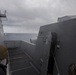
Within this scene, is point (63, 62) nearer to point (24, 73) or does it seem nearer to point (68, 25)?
point (68, 25)

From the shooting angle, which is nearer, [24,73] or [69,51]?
[69,51]

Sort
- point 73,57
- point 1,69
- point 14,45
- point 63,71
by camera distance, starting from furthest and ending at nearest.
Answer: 1. point 14,45
2. point 63,71
3. point 73,57
4. point 1,69

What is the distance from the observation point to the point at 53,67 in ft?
11.4

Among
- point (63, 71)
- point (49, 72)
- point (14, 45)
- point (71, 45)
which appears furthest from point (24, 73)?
point (14, 45)

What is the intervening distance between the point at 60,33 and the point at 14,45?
6.37m

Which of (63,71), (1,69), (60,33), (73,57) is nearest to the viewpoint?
(1,69)

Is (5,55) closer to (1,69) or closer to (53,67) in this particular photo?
(1,69)

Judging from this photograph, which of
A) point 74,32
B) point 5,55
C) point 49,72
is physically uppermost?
point 74,32

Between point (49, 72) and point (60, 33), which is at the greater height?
point (60, 33)

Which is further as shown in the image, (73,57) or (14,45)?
(14,45)

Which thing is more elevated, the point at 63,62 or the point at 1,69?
the point at 1,69

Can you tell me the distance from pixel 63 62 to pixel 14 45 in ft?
21.8

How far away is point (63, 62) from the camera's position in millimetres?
3068

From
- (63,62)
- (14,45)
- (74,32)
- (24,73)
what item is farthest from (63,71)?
(14,45)
